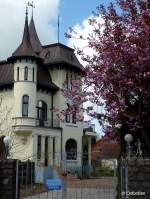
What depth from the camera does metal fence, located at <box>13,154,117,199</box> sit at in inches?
556

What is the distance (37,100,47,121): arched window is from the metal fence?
30.0 m

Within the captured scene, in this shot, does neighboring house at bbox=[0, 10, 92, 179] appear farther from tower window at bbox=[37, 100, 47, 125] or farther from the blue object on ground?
the blue object on ground

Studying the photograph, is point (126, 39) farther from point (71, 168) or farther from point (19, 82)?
point (19, 82)

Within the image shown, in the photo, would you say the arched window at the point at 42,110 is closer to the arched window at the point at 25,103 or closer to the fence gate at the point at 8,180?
the arched window at the point at 25,103

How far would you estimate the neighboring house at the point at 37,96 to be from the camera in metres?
45.3

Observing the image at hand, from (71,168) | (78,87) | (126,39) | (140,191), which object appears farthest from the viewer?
(71,168)

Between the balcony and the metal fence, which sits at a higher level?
the balcony

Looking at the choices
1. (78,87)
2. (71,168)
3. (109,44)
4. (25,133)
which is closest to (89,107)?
(78,87)

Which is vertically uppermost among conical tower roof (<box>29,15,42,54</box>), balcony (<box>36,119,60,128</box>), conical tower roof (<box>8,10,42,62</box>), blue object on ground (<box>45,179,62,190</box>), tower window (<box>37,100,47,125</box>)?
conical tower roof (<box>29,15,42,54</box>)

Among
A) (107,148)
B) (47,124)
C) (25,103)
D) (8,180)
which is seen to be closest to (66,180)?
(8,180)

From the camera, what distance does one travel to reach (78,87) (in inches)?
603

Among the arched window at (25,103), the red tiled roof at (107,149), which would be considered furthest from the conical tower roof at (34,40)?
the red tiled roof at (107,149)


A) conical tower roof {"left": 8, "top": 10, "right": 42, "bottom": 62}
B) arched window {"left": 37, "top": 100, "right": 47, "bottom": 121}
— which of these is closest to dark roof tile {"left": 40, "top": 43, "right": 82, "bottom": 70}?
conical tower roof {"left": 8, "top": 10, "right": 42, "bottom": 62}

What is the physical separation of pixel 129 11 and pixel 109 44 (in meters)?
1.26
